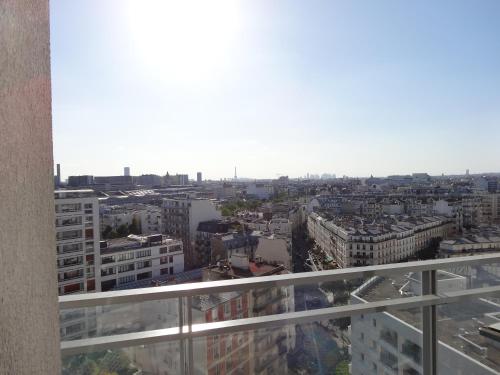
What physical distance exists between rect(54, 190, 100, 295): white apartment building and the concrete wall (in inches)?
524

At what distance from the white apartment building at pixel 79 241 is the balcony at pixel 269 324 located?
12.7 meters

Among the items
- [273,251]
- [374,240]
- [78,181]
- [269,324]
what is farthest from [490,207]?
[78,181]

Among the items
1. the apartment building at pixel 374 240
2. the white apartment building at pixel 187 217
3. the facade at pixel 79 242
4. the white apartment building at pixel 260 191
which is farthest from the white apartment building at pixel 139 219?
the white apartment building at pixel 260 191

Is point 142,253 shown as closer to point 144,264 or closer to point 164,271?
point 144,264

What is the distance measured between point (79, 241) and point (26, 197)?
14151mm

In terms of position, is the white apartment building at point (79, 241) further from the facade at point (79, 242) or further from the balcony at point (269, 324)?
the balcony at point (269, 324)

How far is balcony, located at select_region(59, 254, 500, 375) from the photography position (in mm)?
1135

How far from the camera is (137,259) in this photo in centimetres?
1563

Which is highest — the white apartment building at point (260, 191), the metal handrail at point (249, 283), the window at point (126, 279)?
the metal handrail at point (249, 283)

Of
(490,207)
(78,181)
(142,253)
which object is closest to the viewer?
(142,253)

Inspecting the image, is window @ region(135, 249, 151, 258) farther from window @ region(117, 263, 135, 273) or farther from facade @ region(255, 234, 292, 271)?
facade @ region(255, 234, 292, 271)

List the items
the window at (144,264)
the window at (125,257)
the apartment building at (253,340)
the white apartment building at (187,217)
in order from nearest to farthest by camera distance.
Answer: the apartment building at (253,340) < the window at (125,257) < the window at (144,264) < the white apartment building at (187,217)

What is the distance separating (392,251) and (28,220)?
21.8m

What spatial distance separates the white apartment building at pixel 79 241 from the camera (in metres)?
12.9
